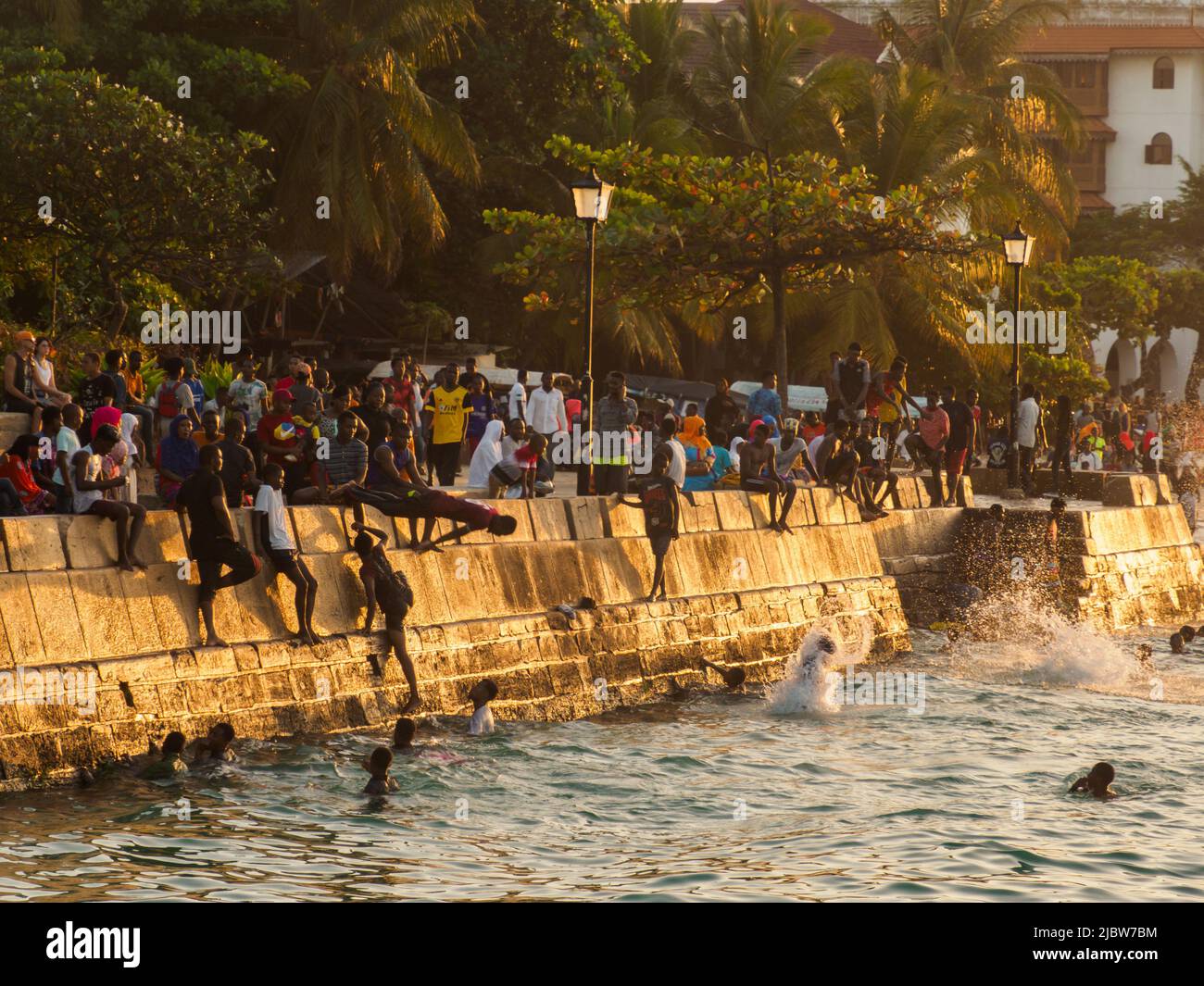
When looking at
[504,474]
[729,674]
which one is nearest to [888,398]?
[729,674]

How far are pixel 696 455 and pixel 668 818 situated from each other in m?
7.32

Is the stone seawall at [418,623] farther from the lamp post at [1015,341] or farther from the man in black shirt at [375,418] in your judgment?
the lamp post at [1015,341]

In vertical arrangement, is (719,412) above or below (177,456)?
above

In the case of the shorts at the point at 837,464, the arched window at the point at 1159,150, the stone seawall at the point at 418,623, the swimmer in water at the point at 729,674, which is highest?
the arched window at the point at 1159,150

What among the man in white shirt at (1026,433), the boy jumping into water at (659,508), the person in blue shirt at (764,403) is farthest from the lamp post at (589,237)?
the man in white shirt at (1026,433)

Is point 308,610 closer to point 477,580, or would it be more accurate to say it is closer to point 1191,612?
point 477,580

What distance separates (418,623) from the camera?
1455 cm

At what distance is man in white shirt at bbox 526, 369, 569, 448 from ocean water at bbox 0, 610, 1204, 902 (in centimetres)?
372

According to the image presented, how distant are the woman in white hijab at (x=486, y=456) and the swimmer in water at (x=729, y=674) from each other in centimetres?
303

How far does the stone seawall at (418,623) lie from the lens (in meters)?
11.7

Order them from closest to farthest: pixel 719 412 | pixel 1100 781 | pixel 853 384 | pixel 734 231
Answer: pixel 1100 781 → pixel 719 412 → pixel 853 384 → pixel 734 231

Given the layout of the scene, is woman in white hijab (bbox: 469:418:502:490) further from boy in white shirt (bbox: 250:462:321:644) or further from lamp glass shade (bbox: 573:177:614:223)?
boy in white shirt (bbox: 250:462:321:644)

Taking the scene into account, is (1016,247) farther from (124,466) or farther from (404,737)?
(124,466)

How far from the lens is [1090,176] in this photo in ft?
210
